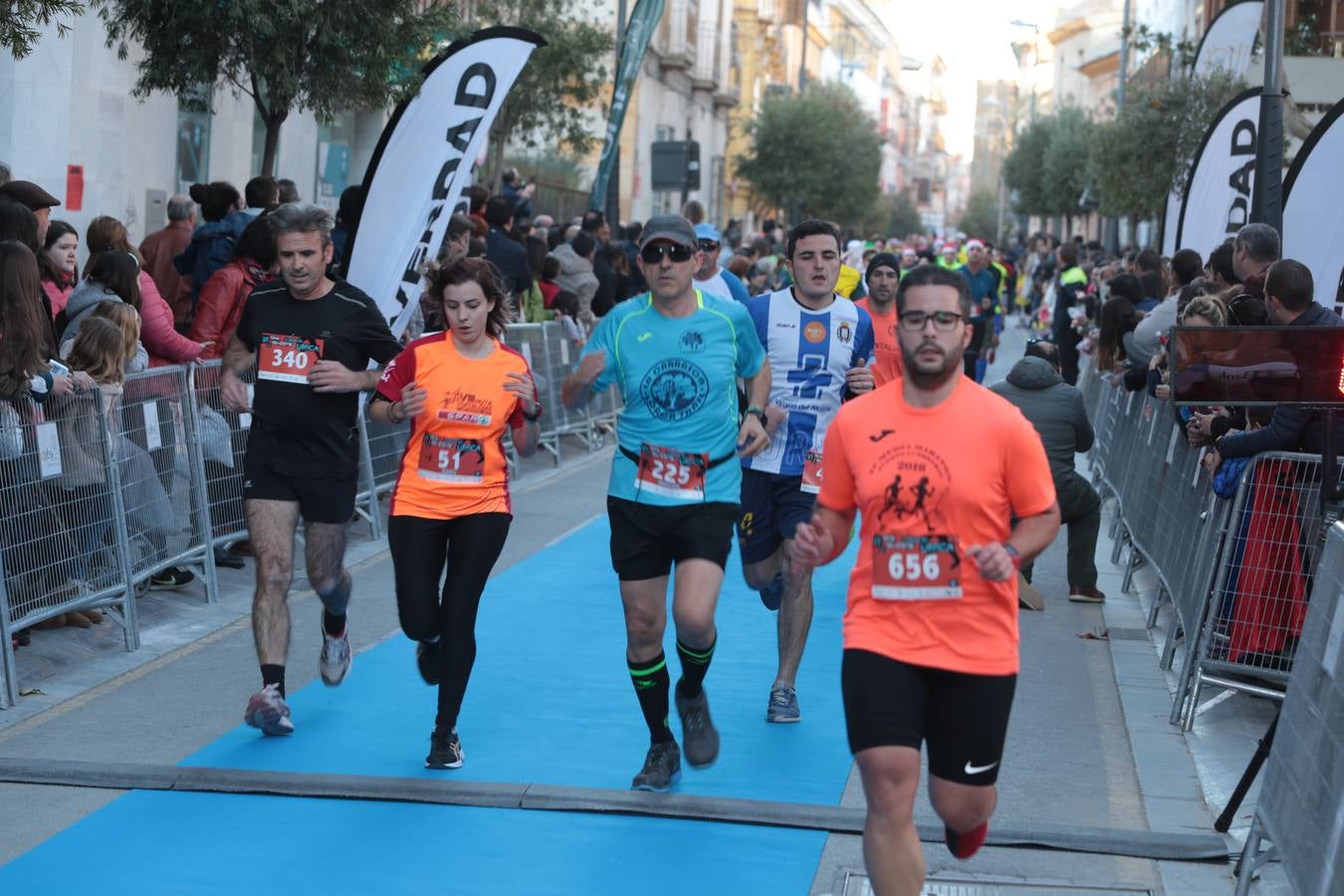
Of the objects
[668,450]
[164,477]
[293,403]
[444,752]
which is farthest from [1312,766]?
[164,477]

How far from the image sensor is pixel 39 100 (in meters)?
15.9

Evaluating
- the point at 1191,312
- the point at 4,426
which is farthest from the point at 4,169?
the point at 1191,312

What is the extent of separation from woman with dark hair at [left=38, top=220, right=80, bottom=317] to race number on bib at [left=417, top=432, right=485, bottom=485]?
323 centimetres

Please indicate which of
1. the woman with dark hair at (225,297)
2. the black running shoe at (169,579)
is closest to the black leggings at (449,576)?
the black running shoe at (169,579)

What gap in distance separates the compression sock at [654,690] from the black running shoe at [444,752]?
72 cm

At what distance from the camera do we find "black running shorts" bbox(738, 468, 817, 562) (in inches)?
309

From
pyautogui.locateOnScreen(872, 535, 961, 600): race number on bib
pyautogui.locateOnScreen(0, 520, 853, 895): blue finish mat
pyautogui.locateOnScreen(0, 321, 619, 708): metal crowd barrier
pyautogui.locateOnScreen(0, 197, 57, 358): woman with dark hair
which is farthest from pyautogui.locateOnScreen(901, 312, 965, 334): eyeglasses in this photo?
pyautogui.locateOnScreen(0, 197, 57, 358): woman with dark hair

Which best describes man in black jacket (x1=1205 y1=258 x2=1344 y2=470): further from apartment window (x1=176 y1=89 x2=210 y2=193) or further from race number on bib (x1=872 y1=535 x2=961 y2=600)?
apartment window (x1=176 y1=89 x2=210 y2=193)

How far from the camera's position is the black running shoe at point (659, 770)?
661cm

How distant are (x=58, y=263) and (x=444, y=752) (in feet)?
12.8

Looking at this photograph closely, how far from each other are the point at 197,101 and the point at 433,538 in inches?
317

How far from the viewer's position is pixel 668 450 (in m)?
6.52

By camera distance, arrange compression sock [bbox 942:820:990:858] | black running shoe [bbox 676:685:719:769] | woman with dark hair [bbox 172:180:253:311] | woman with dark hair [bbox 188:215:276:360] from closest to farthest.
A: 1. compression sock [bbox 942:820:990:858]
2. black running shoe [bbox 676:685:719:769]
3. woman with dark hair [bbox 188:215:276:360]
4. woman with dark hair [bbox 172:180:253:311]

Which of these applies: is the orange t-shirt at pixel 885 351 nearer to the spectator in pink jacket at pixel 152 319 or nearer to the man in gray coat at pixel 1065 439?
the man in gray coat at pixel 1065 439
